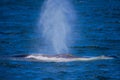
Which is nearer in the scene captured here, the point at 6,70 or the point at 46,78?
the point at 46,78

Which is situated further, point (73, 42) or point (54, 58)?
point (73, 42)

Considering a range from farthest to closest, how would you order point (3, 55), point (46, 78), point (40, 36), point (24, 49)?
1. point (40, 36)
2. point (24, 49)
3. point (3, 55)
4. point (46, 78)

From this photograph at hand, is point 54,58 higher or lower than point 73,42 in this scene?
lower

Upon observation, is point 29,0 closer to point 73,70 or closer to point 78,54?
point 78,54

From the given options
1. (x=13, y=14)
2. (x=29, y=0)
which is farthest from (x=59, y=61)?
(x=29, y=0)

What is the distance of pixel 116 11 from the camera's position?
66562 millimetres

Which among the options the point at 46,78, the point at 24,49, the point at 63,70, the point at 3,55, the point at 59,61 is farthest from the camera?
the point at 24,49

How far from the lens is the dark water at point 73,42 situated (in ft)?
92.6

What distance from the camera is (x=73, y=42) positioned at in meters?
41.2

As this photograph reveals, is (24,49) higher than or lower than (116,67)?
higher

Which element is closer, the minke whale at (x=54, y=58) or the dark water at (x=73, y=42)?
the dark water at (x=73, y=42)

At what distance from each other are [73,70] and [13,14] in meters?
35.7

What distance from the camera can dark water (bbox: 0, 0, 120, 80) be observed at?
28219mm

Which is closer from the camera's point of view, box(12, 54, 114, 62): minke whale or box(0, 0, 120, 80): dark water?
box(0, 0, 120, 80): dark water
